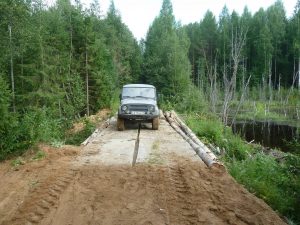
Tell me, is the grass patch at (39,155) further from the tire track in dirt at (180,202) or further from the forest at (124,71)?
the tire track in dirt at (180,202)

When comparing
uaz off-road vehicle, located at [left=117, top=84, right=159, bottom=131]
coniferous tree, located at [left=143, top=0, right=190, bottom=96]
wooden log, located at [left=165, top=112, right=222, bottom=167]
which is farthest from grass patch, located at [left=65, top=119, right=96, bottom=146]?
coniferous tree, located at [left=143, top=0, right=190, bottom=96]

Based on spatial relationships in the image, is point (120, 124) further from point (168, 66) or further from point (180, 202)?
point (168, 66)

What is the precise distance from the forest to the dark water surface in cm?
191

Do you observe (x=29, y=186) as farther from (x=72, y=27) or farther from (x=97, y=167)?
(x=72, y=27)

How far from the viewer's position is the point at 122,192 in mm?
7754

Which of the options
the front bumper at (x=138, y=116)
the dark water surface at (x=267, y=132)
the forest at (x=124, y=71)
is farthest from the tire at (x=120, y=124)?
the dark water surface at (x=267, y=132)

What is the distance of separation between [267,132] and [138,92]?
19.1 meters

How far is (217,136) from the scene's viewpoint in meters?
17.3

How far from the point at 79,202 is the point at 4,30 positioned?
633 inches

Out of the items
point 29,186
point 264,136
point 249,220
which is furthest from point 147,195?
point 264,136

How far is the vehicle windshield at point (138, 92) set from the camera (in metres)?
18.0

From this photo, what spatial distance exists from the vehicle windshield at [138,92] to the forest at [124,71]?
2.90 meters

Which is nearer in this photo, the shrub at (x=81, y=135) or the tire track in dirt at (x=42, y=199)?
the tire track in dirt at (x=42, y=199)

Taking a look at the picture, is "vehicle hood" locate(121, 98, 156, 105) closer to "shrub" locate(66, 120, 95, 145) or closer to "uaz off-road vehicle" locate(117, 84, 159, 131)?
"uaz off-road vehicle" locate(117, 84, 159, 131)
